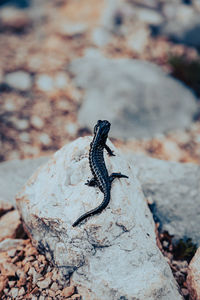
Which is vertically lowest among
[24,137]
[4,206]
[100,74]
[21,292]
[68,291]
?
[24,137]

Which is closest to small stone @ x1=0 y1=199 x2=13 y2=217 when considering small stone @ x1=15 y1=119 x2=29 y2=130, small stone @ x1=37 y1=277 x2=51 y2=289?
small stone @ x1=37 y1=277 x2=51 y2=289

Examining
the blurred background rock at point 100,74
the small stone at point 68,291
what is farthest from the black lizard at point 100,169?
the blurred background rock at point 100,74

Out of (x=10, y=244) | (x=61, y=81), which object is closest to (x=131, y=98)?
(x=61, y=81)

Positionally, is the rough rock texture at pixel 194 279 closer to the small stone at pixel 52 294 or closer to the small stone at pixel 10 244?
the small stone at pixel 52 294

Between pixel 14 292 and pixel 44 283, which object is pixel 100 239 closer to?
pixel 44 283

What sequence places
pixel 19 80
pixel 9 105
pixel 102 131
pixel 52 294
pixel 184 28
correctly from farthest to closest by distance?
pixel 184 28
pixel 19 80
pixel 9 105
pixel 102 131
pixel 52 294

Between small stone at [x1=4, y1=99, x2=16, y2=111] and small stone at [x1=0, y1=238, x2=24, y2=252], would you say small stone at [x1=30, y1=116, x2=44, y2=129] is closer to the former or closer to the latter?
small stone at [x1=4, y1=99, x2=16, y2=111]

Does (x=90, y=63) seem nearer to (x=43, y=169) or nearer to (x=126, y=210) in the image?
(x=43, y=169)
